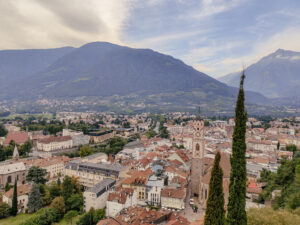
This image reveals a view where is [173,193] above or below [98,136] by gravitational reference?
below

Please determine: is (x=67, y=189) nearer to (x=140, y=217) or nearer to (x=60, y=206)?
(x=60, y=206)

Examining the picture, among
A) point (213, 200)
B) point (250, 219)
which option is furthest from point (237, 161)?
point (250, 219)

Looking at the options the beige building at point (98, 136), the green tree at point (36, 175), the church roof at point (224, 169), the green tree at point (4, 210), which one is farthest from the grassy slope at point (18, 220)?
the beige building at point (98, 136)

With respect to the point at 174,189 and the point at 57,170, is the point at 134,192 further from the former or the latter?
the point at 57,170

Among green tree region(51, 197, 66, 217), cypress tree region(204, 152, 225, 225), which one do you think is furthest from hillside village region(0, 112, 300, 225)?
cypress tree region(204, 152, 225, 225)

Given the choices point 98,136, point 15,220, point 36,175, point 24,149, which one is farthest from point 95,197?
point 98,136

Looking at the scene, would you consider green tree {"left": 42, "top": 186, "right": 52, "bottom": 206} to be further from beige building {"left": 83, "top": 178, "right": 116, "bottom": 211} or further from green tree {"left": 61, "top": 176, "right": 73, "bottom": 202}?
beige building {"left": 83, "top": 178, "right": 116, "bottom": 211}
